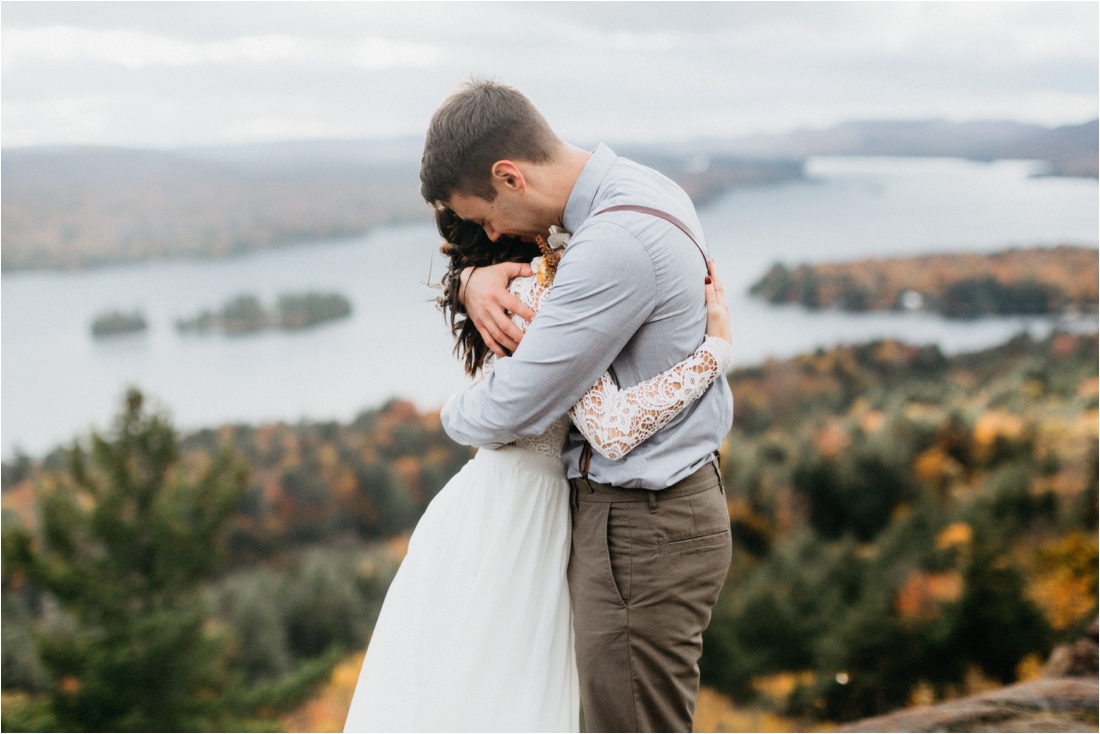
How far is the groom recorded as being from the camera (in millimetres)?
1393

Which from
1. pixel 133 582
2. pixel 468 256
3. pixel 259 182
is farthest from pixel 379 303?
pixel 468 256

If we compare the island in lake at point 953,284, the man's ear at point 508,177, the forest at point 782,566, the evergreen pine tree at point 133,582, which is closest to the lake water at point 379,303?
the island in lake at point 953,284

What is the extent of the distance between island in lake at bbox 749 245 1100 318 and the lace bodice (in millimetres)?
17475

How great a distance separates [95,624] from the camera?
9.05 meters

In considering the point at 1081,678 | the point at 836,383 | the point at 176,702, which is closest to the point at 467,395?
the point at 1081,678

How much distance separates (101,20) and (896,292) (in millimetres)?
18983

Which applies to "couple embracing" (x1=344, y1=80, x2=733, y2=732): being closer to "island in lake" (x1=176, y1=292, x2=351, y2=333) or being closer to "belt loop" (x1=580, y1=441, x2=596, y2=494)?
"belt loop" (x1=580, y1=441, x2=596, y2=494)

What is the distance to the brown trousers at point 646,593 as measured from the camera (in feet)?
5.04

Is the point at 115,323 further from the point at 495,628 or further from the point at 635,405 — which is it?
the point at 635,405

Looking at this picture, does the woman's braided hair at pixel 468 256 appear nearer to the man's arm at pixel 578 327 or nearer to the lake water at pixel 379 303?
the man's arm at pixel 578 327

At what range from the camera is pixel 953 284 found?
19.9 metres

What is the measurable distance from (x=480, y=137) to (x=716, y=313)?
595 mm

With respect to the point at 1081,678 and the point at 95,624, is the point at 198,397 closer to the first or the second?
the point at 95,624

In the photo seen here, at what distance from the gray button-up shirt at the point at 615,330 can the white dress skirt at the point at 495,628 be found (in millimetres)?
193
